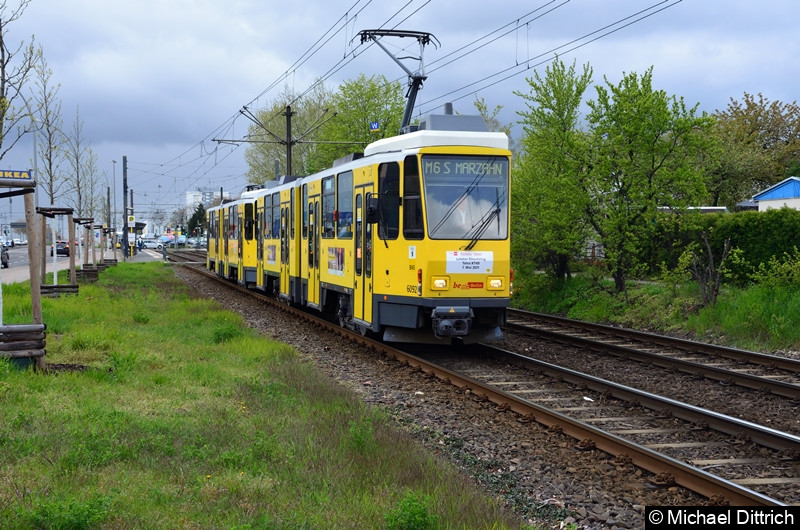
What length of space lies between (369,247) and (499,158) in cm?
274

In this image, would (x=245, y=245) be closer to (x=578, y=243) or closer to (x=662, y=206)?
(x=578, y=243)

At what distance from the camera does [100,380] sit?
10266 millimetres

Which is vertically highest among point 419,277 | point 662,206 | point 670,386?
point 662,206

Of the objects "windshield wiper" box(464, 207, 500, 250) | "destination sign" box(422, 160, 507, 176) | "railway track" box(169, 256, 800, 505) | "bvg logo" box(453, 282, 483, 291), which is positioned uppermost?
"destination sign" box(422, 160, 507, 176)

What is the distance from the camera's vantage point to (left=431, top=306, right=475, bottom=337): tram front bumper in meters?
13.0

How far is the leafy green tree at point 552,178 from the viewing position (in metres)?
20.4

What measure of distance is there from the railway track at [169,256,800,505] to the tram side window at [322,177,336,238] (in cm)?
553

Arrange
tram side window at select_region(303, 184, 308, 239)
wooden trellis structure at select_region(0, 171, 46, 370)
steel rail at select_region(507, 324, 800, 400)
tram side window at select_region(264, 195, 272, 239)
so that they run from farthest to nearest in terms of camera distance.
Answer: tram side window at select_region(264, 195, 272, 239) < tram side window at select_region(303, 184, 308, 239) < steel rail at select_region(507, 324, 800, 400) < wooden trellis structure at select_region(0, 171, 46, 370)

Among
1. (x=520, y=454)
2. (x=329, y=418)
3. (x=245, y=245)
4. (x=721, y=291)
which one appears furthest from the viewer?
(x=245, y=245)

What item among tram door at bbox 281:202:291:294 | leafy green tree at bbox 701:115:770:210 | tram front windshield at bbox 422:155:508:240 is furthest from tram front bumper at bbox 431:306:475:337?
leafy green tree at bbox 701:115:770:210

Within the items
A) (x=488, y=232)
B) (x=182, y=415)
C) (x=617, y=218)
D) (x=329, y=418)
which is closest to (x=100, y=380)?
(x=182, y=415)

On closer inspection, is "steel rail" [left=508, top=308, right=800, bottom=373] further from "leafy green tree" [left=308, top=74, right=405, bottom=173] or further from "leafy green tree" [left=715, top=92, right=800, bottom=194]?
"leafy green tree" [left=715, top=92, right=800, bottom=194]

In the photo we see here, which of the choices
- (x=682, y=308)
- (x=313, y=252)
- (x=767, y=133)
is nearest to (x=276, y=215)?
(x=313, y=252)

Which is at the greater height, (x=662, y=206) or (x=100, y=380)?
(x=662, y=206)
